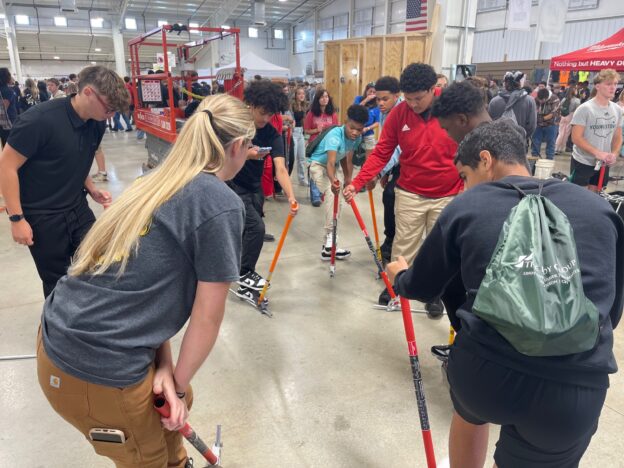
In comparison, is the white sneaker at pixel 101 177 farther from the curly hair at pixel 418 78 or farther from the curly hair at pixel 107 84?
the curly hair at pixel 418 78

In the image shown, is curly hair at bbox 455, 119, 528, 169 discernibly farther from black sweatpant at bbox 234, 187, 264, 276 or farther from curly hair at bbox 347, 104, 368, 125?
Result: curly hair at bbox 347, 104, 368, 125

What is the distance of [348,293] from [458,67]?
19.1ft

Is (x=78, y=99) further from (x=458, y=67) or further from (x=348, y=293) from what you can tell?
(x=458, y=67)

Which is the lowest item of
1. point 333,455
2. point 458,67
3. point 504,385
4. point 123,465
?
point 333,455

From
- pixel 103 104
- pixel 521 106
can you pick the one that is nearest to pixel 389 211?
pixel 521 106

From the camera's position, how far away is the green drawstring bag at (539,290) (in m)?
1.02

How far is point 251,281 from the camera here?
3645mm

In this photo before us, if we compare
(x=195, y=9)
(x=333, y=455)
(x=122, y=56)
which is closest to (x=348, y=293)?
(x=333, y=455)

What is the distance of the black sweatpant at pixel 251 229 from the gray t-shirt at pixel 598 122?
324 centimetres

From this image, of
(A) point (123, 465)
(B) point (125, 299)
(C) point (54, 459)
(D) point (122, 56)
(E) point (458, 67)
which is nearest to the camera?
(B) point (125, 299)

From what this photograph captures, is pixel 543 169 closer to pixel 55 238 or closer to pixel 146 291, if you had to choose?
pixel 55 238

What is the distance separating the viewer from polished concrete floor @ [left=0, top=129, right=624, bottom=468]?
2127 millimetres

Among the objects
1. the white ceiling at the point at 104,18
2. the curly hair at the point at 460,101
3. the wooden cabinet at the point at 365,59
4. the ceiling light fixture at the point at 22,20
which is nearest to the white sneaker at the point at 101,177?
the wooden cabinet at the point at 365,59

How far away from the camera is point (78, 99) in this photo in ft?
7.51
